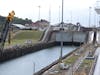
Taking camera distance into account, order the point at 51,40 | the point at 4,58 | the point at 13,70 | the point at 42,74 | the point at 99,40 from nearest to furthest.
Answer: the point at 42,74
the point at 13,70
the point at 4,58
the point at 99,40
the point at 51,40

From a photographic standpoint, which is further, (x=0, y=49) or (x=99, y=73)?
(x=0, y=49)

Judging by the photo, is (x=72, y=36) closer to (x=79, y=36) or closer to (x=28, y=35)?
(x=79, y=36)

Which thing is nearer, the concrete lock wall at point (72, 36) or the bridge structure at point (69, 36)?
the bridge structure at point (69, 36)

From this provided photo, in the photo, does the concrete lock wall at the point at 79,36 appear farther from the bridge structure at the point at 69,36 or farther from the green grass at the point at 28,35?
the green grass at the point at 28,35

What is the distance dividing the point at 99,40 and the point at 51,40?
14.2 meters

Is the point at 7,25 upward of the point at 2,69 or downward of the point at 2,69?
upward

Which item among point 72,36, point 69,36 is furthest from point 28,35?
point 72,36

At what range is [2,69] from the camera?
→ 51.2 metres

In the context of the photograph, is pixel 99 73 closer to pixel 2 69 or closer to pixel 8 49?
pixel 2 69

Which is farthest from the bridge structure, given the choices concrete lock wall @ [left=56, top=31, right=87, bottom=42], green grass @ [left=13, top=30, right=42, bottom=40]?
green grass @ [left=13, top=30, right=42, bottom=40]

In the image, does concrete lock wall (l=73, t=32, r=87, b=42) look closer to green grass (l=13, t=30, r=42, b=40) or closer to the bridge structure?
the bridge structure

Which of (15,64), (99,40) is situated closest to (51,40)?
(99,40)

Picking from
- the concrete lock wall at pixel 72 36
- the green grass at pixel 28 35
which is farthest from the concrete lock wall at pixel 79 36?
the green grass at pixel 28 35

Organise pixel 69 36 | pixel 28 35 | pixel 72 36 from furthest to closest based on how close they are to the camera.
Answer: pixel 28 35
pixel 72 36
pixel 69 36
